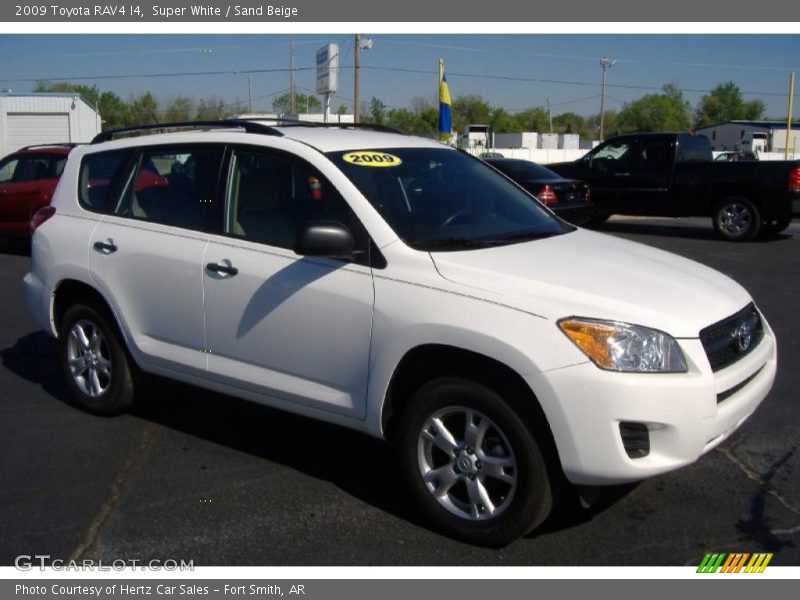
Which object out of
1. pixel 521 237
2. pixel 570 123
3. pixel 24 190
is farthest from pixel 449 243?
pixel 570 123

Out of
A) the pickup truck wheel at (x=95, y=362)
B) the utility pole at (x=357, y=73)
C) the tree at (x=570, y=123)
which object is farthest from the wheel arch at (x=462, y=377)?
the tree at (x=570, y=123)

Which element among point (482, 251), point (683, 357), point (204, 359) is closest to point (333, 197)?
point (482, 251)

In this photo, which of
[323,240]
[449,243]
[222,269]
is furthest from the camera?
[222,269]

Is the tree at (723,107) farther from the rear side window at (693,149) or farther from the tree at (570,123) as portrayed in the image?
the rear side window at (693,149)

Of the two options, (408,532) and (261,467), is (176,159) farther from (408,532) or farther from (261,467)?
(408,532)

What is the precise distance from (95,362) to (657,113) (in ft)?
334

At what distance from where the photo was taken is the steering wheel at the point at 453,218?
14.7 feet

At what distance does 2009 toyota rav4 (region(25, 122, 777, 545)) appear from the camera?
11.7 feet

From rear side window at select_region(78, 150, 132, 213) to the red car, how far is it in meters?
8.02

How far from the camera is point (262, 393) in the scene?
460 centimetres

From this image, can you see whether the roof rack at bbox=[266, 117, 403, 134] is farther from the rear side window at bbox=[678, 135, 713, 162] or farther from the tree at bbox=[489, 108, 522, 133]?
the tree at bbox=[489, 108, 522, 133]

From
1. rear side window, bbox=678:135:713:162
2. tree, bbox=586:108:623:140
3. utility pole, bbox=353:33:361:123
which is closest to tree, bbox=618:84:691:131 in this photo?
tree, bbox=586:108:623:140

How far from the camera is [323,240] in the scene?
13.3 ft

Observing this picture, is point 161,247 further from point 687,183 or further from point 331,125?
point 687,183
